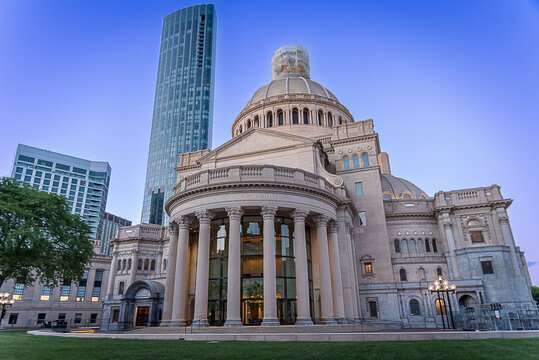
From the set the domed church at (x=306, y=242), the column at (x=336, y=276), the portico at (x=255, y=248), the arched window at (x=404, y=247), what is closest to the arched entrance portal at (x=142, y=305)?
the domed church at (x=306, y=242)

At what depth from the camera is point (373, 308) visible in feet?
125

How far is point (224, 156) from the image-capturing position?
4188cm

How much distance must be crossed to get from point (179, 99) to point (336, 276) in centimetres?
13315

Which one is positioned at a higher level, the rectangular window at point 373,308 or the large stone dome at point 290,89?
the large stone dome at point 290,89

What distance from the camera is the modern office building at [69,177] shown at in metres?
147

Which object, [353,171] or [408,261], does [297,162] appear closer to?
[353,171]

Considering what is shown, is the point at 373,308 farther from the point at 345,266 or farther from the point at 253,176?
the point at 253,176

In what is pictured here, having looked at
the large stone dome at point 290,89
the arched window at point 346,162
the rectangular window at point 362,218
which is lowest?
the rectangular window at point 362,218

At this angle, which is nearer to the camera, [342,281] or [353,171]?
[342,281]

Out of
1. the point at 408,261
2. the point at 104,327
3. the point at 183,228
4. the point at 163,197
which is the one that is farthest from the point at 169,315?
the point at 163,197

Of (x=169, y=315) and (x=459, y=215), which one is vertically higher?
(x=459, y=215)

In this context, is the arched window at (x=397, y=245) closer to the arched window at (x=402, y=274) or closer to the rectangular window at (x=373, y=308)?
the arched window at (x=402, y=274)

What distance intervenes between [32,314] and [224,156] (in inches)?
1873

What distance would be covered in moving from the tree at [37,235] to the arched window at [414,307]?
34818mm
